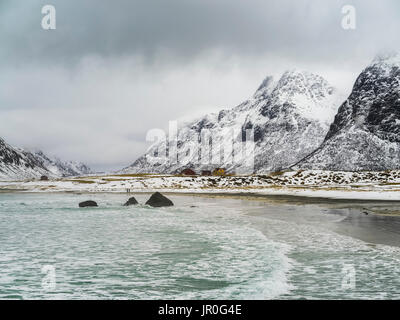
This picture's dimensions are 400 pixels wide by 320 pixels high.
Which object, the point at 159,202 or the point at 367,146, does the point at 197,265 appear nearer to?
the point at 159,202

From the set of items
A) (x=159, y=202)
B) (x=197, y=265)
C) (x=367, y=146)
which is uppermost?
(x=367, y=146)

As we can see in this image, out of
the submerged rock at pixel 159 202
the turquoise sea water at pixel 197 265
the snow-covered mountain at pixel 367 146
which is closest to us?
the turquoise sea water at pixel 197 265

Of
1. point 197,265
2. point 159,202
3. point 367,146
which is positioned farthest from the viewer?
point 367,146

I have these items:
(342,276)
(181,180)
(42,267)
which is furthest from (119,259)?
(181,180)

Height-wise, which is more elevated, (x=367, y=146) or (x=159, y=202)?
(x=367, y=146)

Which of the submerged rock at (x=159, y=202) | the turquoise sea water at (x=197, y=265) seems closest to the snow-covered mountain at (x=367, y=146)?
the submerged rock at (x=159, y=202)

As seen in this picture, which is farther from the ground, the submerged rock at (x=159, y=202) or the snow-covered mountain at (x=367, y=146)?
the snow-covered mountain at (x=367, y=146)

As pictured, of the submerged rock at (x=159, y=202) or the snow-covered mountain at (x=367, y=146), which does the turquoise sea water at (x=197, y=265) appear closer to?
the submerged rock at (x=159, y=202)

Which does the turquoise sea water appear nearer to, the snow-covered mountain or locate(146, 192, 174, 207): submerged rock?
locate(146, 192, 174, 207): submerged rock

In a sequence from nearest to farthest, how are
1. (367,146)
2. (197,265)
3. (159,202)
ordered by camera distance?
(197,265) → (159,202) → (367,146)

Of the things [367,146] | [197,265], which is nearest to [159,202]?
[197,265]

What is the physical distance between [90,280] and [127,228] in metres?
11.9

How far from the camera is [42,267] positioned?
11758 millimetres

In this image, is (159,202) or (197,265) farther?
(159,202)
